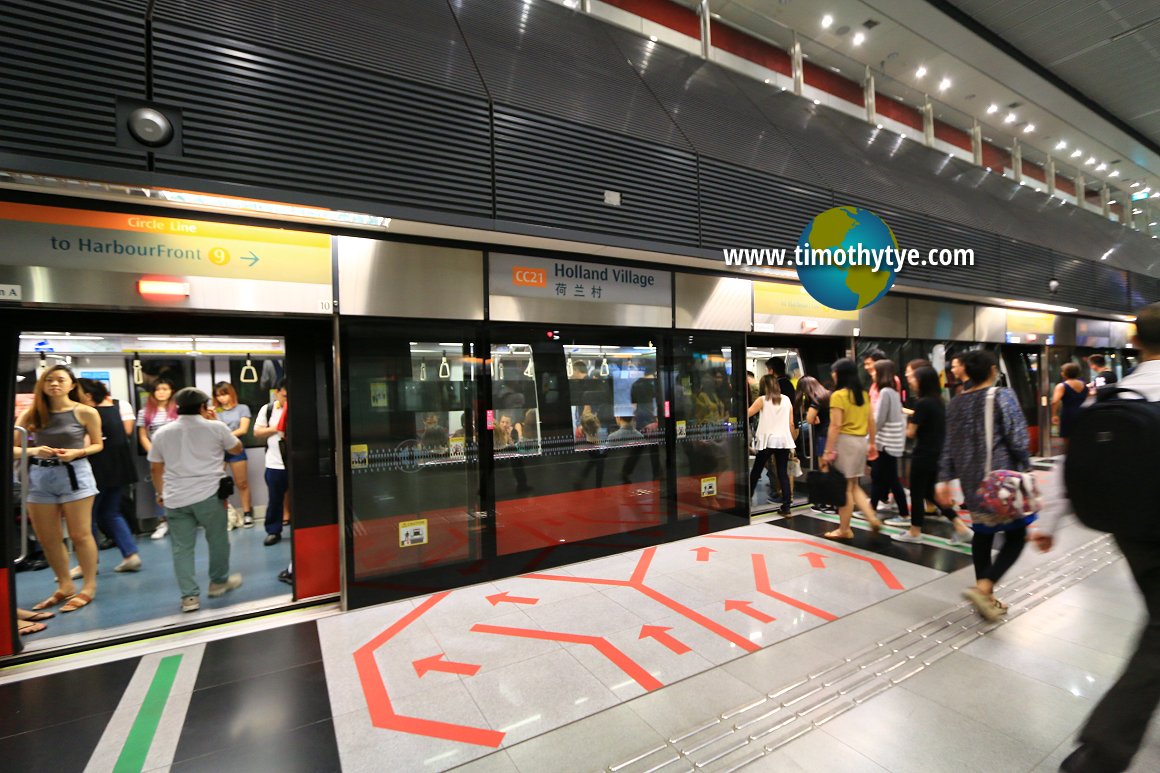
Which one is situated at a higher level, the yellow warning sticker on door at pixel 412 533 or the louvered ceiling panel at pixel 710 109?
the louvered ceiling panel at pixel 710 109

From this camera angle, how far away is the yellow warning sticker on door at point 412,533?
330 centimetres

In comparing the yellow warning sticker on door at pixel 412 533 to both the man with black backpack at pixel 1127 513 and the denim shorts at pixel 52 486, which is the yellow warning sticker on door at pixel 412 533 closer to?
the denim shorts at pixel 52 486

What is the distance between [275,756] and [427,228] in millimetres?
Result: 2661

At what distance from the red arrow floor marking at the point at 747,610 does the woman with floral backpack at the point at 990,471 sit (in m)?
1.09

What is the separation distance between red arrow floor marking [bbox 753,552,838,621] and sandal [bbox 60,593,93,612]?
4.28m

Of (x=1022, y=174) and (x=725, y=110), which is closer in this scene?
(x=725, y=110)

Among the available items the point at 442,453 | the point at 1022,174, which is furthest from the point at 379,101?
the point at 1022,174

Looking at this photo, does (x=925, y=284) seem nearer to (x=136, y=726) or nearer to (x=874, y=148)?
(x=874, y=148)

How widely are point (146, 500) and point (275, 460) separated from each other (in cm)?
196

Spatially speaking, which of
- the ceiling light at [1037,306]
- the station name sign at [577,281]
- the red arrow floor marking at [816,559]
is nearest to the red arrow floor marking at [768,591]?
the red arrow floor marking at [816,559]

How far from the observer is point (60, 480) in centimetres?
300

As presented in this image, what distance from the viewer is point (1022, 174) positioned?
9.30 metres

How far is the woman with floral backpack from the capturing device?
2471 millimetres

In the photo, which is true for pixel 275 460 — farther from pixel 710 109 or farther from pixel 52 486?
pixel 710 109
